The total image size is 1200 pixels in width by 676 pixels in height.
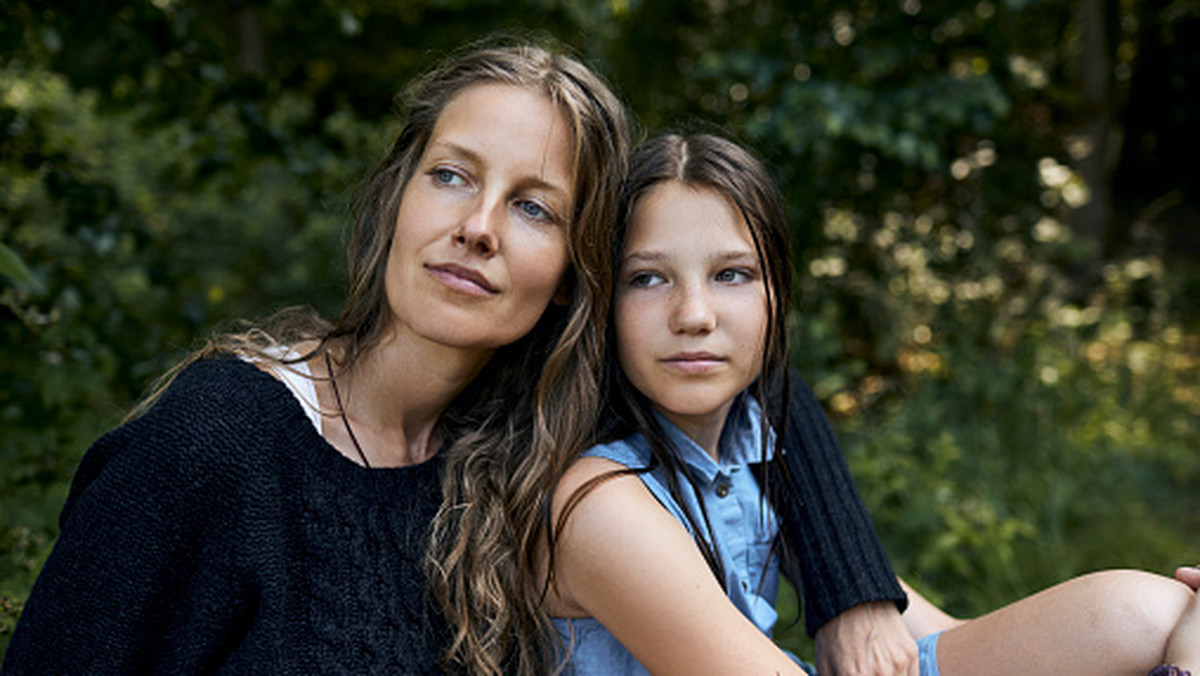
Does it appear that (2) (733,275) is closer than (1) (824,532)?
Yes

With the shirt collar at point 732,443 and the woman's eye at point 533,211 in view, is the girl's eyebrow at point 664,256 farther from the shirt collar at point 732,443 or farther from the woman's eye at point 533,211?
the shirt collar at point 732,443

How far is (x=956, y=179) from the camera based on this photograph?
4.43 meters

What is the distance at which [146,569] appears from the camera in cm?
136

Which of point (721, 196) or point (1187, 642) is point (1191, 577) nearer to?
point (1187, 642)

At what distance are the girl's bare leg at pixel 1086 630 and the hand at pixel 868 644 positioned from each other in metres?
0.11

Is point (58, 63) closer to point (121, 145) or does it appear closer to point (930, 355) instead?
point (121, 145)

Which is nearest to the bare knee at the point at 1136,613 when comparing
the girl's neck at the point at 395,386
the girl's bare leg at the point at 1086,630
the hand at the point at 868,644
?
the girl's bare leg at the point at 1086,630

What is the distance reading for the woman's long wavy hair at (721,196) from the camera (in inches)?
65.9

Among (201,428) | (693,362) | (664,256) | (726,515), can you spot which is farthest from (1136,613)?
(201,428)

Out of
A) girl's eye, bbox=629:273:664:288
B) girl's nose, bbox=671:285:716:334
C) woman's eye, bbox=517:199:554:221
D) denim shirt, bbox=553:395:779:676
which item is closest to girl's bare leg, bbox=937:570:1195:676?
denim shirt, bbox=553:395:779:676

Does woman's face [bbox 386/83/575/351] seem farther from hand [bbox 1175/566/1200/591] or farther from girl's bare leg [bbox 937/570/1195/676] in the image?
hand [bbox 1175/566/1200/591]

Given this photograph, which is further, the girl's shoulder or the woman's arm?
the woman's arm

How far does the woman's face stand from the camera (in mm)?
1576

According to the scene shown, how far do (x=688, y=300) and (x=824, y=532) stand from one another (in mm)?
574
